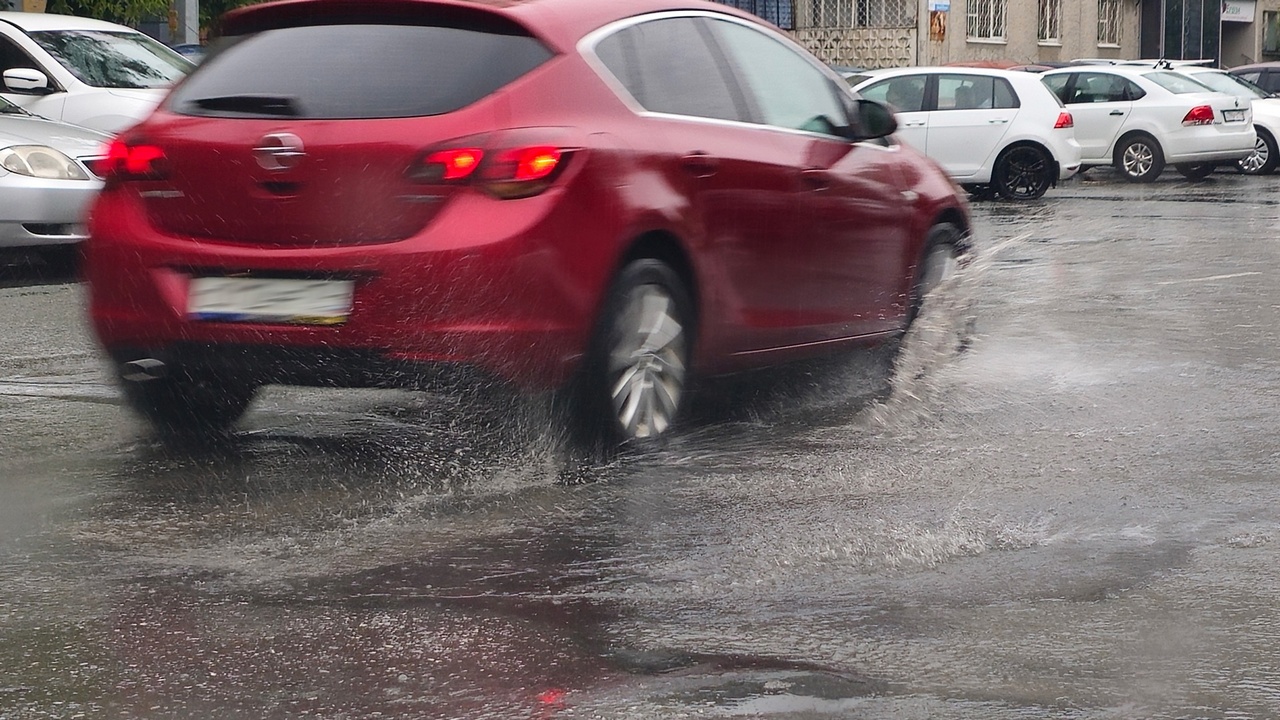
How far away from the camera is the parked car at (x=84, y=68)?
44.4 feet

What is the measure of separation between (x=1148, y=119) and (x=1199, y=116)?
64 centimetres

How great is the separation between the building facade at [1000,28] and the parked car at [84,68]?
1271 inches

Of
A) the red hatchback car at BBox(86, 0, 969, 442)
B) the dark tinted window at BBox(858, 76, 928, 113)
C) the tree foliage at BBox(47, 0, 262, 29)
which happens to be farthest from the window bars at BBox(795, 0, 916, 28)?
the red hatchback car at BBox(86, 0, 969, 442)

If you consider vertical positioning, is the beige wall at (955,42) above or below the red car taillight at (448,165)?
above

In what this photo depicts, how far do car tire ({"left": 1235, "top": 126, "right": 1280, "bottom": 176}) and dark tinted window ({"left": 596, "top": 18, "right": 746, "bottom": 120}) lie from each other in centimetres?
2214

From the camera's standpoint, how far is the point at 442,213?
5.62 metres

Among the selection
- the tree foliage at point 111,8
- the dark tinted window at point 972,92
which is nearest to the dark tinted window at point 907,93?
the dark tinted window at point 972,92

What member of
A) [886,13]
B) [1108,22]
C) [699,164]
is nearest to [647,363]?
[699,164]

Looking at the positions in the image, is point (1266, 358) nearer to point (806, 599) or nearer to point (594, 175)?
point (594, 175)

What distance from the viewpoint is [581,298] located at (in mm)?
5789

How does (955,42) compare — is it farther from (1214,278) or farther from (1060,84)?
(1214,278)

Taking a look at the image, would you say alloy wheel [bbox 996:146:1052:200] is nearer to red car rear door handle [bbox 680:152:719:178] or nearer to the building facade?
red car rear door handle [bbox 680:152:719:178]

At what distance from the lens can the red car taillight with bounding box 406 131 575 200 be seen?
563cm

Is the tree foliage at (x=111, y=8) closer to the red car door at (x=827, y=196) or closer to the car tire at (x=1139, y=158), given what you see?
the car tire at (x=1139, y=158)
